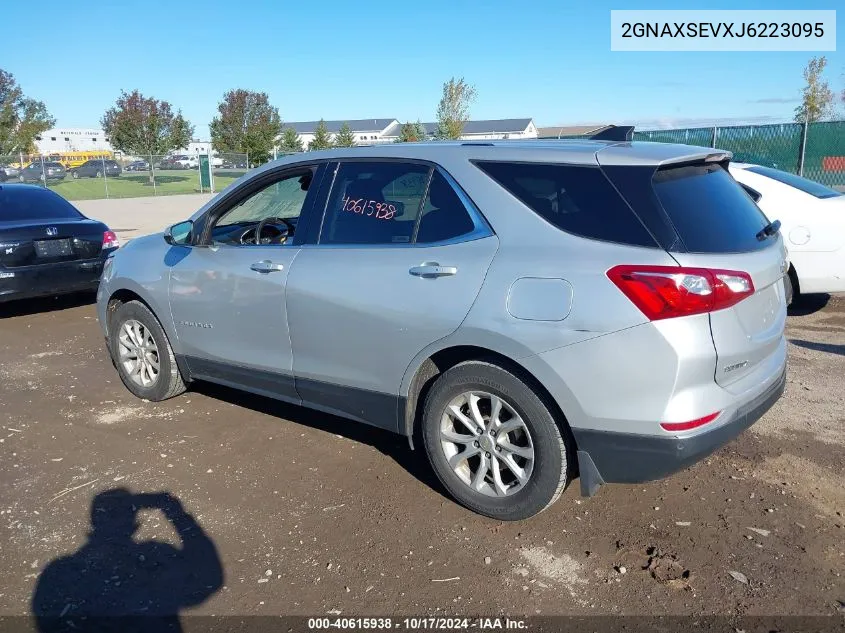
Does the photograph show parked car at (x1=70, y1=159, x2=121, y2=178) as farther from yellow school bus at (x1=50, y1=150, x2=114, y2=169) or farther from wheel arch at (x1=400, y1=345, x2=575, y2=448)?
wheel arch at (x1=400, y1=345, x2=575, y2=448)

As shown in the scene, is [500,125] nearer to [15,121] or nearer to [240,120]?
[240,120]

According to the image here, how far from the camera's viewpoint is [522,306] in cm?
330

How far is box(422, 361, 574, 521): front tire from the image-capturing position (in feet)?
11.0

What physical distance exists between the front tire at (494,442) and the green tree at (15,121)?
144 feet

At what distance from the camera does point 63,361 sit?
6.70 m

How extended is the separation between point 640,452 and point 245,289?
2.52 meters

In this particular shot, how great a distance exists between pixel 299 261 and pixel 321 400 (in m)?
0.81

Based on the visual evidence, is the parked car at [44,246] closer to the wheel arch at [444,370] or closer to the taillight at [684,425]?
the wheel arch at [444,370]

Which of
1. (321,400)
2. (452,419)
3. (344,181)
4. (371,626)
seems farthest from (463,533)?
(344,181)

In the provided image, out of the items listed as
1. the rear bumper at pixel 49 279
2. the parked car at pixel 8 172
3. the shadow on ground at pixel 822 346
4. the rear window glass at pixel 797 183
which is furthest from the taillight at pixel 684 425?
the parked car at pixel 8 172

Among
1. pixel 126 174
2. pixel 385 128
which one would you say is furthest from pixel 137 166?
pixel 385 128

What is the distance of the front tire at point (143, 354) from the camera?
206 inches

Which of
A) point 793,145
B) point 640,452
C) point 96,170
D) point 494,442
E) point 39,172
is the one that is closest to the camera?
point 640,452

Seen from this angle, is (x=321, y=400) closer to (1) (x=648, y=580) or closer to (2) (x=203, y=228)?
(2) (x=203, y=228)
